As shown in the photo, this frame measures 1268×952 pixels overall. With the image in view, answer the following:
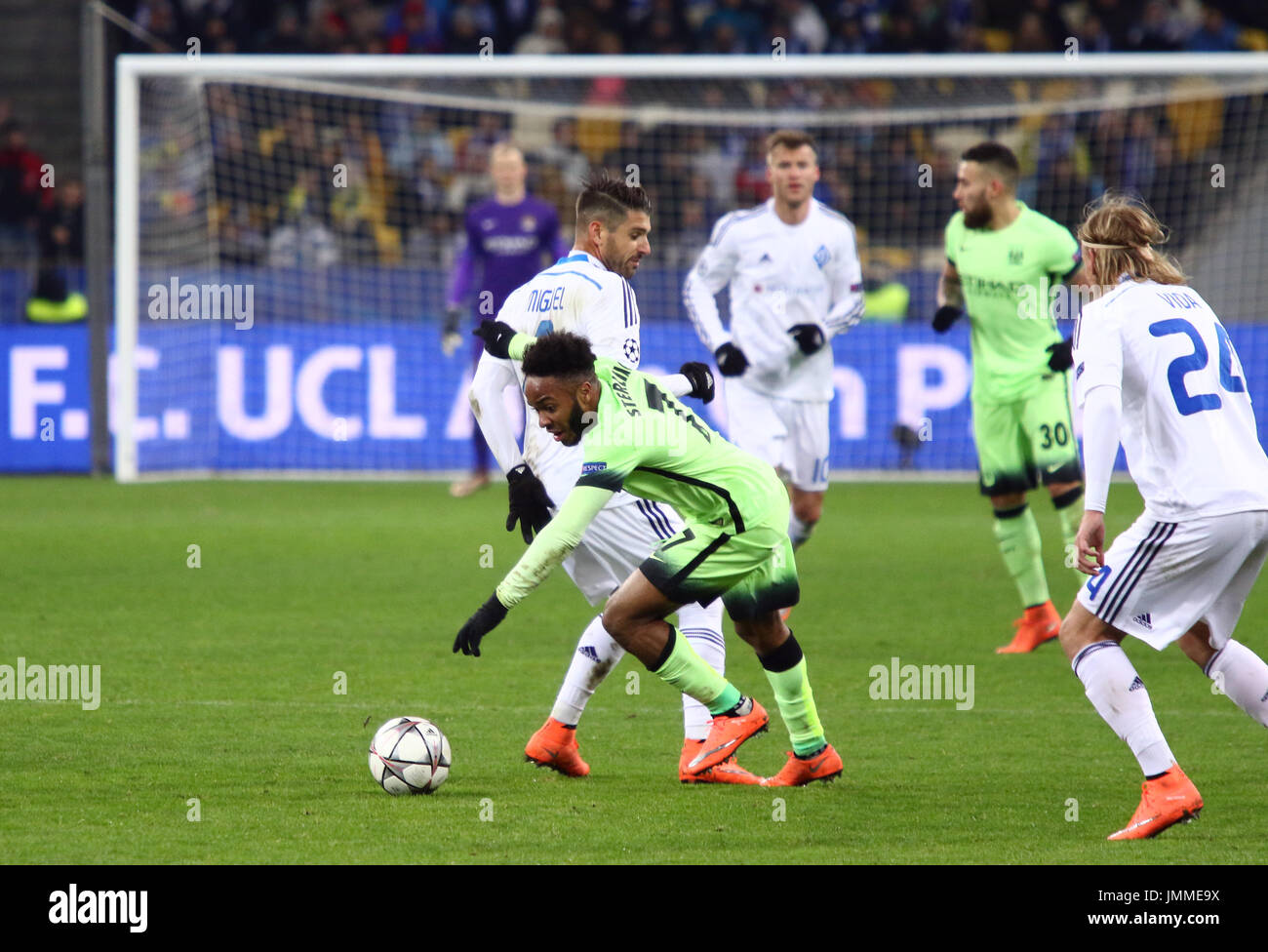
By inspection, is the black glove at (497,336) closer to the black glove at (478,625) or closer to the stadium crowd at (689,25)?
the black glove at (478,625)

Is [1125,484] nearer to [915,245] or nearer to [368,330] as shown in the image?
[915,245]

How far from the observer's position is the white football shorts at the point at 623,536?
19.3ft

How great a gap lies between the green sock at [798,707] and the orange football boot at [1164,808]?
1025mm

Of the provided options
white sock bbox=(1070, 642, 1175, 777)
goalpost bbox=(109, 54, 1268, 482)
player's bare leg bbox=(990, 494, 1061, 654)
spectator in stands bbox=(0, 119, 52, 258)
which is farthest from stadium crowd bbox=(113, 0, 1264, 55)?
white sock bbox=(1070, 642, 1175, 777)

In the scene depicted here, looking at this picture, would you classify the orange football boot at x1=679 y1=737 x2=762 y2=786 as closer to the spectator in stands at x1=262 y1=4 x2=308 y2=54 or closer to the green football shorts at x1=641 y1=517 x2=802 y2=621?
the green football shorts at x1=641 y1=517 x2=802 y2=621

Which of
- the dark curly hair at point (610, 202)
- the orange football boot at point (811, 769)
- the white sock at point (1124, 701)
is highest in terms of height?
the dark curly hair at point (610, 202)

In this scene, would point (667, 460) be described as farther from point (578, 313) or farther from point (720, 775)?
point (720, 775)

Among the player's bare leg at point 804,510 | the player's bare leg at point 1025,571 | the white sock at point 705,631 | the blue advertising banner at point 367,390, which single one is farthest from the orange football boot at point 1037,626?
the blue advertising banner at point 367,390

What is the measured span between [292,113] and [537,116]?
10.1 ft

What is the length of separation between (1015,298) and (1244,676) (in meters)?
3.86

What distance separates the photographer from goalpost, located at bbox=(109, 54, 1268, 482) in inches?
584

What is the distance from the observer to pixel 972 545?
11992 millimetres
